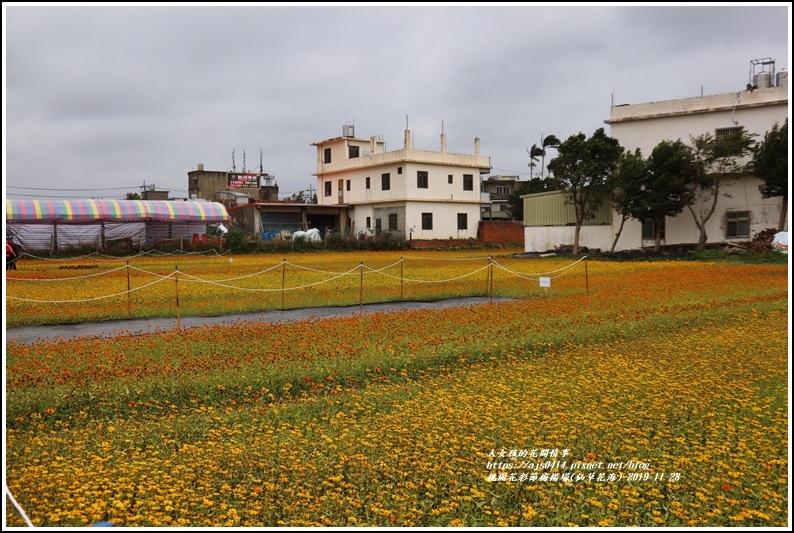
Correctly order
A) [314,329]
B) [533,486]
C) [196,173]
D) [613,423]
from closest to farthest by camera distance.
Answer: [533,486]
[613,423]
[314,329]
[196,173]

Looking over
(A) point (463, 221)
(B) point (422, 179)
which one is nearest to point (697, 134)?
(B) point (422, 179)

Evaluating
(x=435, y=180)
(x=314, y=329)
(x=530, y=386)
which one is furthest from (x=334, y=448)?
(x=435, y=180)

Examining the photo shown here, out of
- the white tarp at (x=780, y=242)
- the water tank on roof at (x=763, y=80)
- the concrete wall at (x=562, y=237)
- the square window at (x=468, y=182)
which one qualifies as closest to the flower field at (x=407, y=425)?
the white tarp at (x=780, y=242)

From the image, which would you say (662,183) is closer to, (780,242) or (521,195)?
(780,242)

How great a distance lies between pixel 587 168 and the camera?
41.9m

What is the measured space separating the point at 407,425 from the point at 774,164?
112ft

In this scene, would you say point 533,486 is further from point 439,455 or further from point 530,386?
point 530,386

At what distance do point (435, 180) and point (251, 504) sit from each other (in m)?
53.0

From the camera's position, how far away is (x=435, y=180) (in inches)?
2275

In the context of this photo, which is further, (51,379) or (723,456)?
(51,379)

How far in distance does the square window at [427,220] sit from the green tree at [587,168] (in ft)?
51.2

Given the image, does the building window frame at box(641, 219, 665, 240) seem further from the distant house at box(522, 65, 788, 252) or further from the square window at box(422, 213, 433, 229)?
the square window at box(422, 213, 433, 229)

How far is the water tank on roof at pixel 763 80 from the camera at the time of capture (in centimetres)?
3953

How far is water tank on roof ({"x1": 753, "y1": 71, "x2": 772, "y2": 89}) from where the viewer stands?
130ft
